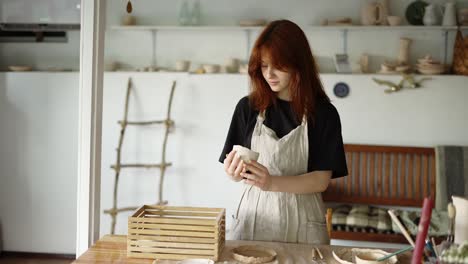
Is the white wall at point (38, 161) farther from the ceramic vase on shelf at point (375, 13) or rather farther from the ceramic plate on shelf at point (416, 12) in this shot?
the ceramic plate on shelf at point (416, 12)

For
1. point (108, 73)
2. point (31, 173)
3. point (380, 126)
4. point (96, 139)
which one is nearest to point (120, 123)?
point (108, 73)

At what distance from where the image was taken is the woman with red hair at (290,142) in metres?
2.24

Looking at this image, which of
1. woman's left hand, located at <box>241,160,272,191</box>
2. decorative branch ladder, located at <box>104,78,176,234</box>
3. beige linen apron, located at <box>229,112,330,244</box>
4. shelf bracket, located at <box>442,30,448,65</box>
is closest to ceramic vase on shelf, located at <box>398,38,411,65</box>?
shelf bracket, located at <box>442,30,448,65</box>

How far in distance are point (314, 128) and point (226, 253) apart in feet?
2.21

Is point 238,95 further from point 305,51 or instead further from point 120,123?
point 305,51

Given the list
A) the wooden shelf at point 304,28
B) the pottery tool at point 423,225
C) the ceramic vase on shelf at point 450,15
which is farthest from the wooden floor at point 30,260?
the pottery tool at point 423,225

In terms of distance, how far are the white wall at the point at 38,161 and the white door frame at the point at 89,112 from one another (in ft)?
9.84

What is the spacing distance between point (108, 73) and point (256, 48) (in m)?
3.42

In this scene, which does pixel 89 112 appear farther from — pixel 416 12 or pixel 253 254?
pixel 416 12

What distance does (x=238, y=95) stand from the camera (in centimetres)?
529

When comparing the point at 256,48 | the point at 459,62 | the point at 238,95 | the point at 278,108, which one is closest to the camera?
the point at 256,48

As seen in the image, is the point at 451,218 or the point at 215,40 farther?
the point at 215,40

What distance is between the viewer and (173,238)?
75.0 inches

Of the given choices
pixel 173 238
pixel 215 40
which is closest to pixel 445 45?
pixel 215 40
